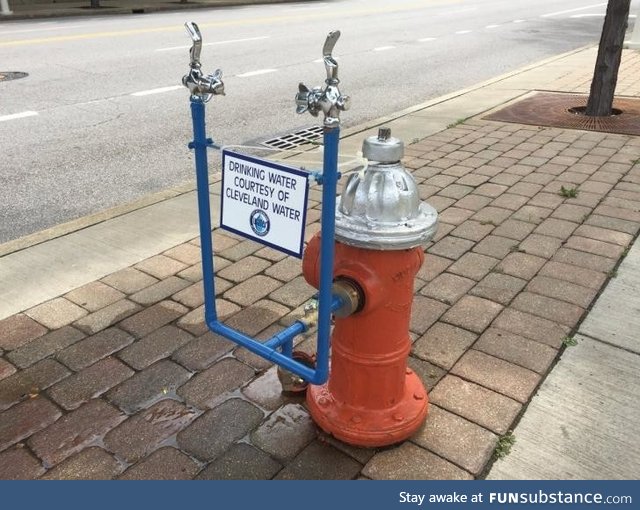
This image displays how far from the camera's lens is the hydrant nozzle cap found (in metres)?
2.02

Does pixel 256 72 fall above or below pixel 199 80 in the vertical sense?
below

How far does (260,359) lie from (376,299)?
0.93m

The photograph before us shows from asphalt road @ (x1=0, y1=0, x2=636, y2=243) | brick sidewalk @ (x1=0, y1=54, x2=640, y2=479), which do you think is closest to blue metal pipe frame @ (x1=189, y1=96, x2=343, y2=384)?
brick sidewalk @ (x1=0, y1=54, x2=640, y2=479)

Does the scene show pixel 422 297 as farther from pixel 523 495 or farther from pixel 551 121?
pixel 551 121

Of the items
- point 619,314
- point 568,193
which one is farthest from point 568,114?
point 619,314

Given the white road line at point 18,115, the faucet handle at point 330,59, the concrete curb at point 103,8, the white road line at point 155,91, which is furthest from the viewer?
the concrete curb at point 103,8

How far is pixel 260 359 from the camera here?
2.86 m

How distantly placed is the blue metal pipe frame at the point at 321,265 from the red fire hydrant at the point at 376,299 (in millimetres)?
162

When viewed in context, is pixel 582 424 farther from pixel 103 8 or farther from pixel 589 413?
pixel 103 8

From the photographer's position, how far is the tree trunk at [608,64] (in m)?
6.89

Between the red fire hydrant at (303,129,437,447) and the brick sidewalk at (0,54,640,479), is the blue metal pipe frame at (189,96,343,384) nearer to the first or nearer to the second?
the red fire hydrant at (303,129,437,447)

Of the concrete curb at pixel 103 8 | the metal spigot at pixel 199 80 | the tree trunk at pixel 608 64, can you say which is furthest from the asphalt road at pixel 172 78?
the tree trunk at pixel 608 64

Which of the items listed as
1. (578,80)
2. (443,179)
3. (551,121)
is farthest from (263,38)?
(443,179)

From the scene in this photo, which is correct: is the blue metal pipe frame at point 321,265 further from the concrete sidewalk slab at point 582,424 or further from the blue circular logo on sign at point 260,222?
the concrete sidewalk slab at point 582,424
